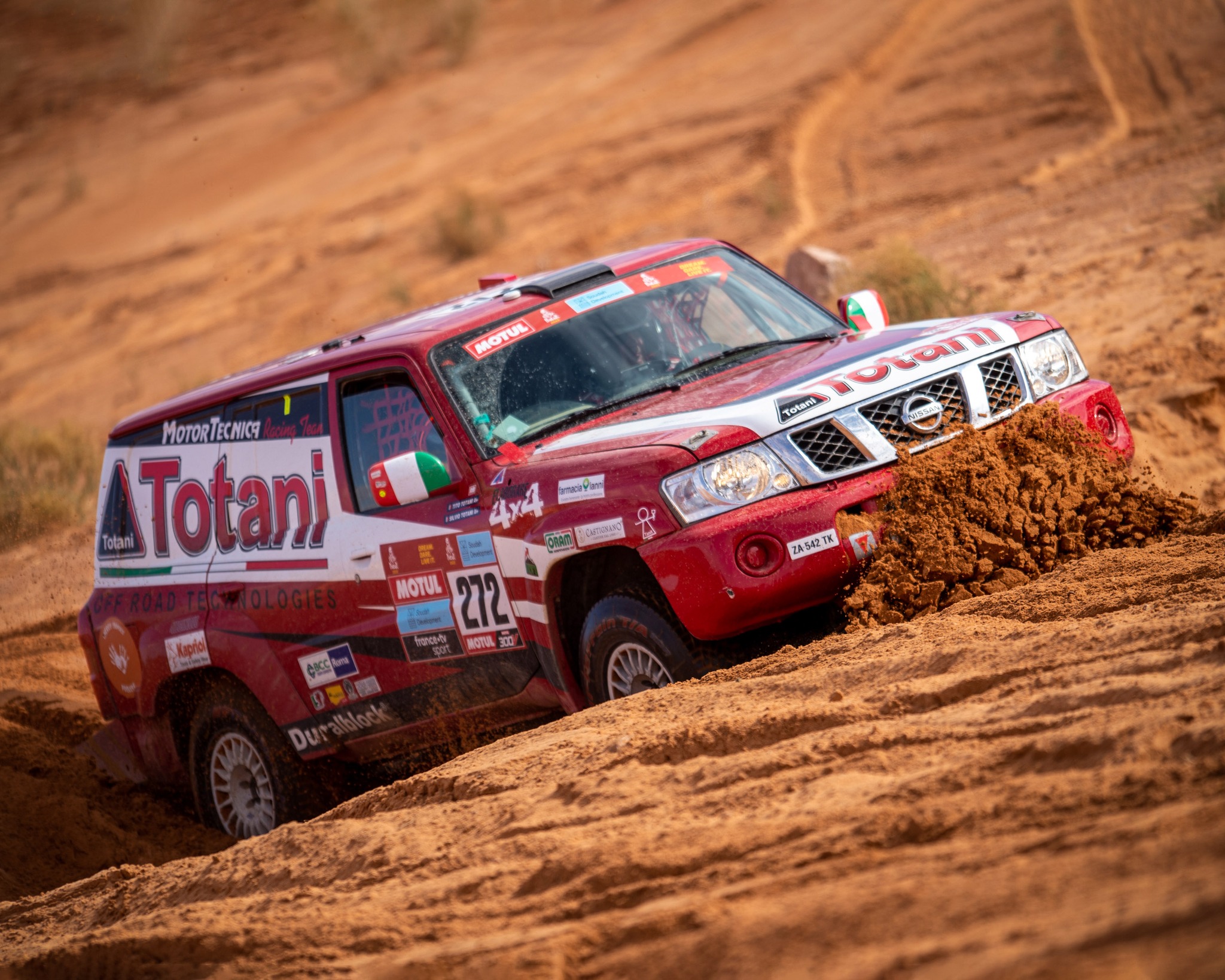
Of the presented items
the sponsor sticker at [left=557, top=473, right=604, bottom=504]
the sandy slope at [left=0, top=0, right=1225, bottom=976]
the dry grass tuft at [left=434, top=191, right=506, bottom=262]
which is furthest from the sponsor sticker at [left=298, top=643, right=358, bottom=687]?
the dry grass tuft at [left=434, top=191, right=506, bottom=262]

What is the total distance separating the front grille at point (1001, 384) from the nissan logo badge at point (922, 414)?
0.88 ft

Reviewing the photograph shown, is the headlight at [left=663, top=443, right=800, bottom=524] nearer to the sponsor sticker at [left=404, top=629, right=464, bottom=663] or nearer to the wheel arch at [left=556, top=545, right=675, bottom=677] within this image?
the wheel arch at [left=556, top=545, right=675, bottom=677]

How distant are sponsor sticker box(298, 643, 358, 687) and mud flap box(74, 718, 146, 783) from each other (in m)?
1.57

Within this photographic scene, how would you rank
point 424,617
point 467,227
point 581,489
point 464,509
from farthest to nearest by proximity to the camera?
1. point 467,227
2. point 424,617
3. point 464,509
4. point 581,489

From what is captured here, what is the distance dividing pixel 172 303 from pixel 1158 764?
21618 mm

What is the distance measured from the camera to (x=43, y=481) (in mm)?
14227

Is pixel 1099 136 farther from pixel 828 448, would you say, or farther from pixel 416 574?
pixel 416 574

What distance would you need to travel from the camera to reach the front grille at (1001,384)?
5.00 metres

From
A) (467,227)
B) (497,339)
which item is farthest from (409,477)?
(467,227)

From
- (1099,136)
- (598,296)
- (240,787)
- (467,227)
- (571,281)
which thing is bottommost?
(240,787)

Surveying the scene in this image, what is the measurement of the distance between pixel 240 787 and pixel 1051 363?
4149 mm

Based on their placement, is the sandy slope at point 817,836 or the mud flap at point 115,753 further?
the mud flap at point 115,753

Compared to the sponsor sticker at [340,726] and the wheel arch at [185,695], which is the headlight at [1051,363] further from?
the wheel arch at [185,695]

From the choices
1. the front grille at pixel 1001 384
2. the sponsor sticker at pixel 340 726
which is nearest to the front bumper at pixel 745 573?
the front grille at pixel 1001 384
